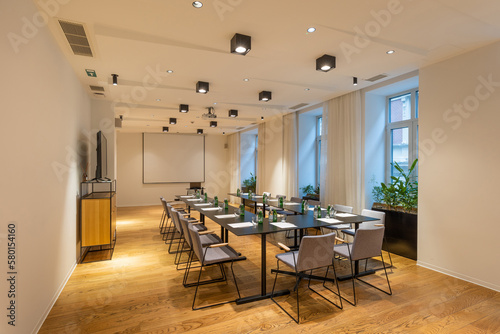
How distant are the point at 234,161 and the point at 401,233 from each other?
8.24m

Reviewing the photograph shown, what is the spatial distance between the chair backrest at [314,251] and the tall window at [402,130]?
3360 millimetres

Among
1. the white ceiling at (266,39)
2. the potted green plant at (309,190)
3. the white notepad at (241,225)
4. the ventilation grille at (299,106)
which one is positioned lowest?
the white notepad at (241,225)

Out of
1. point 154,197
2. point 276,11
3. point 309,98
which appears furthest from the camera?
point 154,197

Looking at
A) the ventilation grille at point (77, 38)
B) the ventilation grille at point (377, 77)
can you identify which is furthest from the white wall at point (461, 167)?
the ventilation grille at point (77, 38)

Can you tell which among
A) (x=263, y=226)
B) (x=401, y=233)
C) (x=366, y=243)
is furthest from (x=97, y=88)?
(x=401, y=233)

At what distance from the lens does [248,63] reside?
402 cm

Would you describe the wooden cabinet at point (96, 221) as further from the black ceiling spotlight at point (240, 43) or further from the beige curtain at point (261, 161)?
the beige curtain at point (261, 161)

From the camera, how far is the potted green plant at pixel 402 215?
456cm

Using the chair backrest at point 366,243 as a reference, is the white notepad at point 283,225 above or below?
above

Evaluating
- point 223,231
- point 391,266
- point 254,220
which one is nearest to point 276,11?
point 254,220

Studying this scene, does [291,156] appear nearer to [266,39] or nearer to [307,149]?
[307,149]

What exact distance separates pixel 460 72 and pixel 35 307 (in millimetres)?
5606

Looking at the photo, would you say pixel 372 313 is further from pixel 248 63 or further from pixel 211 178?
pixel 211 178

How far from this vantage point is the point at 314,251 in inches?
110
